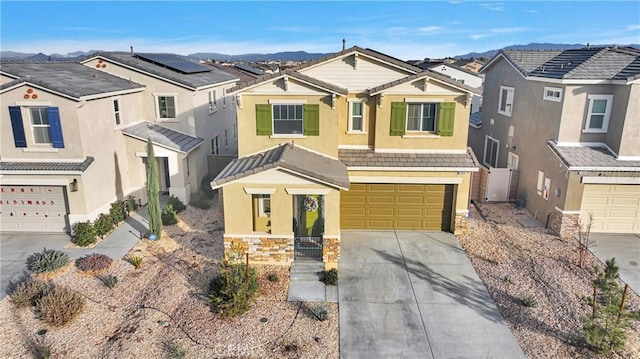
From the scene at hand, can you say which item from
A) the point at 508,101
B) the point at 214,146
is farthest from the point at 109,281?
the point at 508,101

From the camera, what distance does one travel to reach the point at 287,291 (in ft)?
40.4

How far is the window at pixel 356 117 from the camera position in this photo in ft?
54.1

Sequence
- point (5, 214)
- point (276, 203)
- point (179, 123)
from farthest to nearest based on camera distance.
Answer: point (179, 123) < point (5, 214) < point (276, 203)

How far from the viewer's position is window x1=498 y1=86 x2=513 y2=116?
2105 centimetres

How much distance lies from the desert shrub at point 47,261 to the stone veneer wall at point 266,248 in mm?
5362

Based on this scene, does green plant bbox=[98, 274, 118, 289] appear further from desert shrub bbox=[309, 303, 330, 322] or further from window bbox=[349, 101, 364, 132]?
window bbox=[349, 101, 364, 132]

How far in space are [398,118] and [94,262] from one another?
11987mm

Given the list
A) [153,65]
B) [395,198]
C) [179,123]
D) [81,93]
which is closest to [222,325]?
[395,198]

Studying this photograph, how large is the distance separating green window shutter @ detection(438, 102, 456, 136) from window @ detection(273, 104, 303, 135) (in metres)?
5.44

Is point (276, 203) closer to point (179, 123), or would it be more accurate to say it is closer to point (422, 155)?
point (422, 155)

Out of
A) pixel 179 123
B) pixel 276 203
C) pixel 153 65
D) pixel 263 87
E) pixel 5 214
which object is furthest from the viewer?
pixel 153 65

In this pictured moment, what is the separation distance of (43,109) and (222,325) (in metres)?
11.2

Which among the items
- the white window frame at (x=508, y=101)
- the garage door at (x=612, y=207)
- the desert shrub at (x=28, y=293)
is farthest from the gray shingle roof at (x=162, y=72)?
the garage door at (x=612, y=207)

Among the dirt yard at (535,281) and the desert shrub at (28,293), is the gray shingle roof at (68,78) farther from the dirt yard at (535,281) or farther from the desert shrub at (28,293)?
the dirt yard at (535,281)
